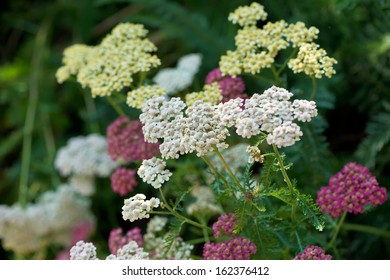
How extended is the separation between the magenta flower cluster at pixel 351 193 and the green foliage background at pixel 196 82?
0.23m

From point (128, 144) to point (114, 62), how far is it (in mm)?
187

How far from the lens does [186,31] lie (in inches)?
77.7

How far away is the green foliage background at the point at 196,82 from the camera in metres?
1.66

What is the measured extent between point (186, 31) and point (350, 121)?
0.64 meters

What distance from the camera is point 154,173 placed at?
110cm

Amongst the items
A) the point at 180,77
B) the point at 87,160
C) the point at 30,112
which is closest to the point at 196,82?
the point at 180,77

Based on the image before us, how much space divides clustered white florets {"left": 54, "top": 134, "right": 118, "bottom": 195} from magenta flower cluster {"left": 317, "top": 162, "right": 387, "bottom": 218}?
845mm

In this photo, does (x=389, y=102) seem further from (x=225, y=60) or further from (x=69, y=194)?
(x=69, y=194)

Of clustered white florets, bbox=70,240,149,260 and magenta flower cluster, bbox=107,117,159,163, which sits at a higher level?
magenta flower cluster, bbox=107,117,159,163

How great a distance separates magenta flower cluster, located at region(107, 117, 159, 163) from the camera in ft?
4.39

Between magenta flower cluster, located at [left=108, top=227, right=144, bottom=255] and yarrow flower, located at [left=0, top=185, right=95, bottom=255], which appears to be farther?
yarrow flower, located at [left=0, top=185, right=95, bottom=255]

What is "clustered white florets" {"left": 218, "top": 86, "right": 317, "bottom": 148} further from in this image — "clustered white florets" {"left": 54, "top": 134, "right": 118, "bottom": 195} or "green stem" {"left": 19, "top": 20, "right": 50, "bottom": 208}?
"green stem" {"left": 19, "top": 20, "right": 50, "bottom": 208}

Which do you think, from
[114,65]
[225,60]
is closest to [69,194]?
[114,65]

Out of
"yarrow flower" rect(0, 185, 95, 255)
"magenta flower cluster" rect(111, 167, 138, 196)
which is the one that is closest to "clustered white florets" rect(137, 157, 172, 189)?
"magenta flower cluster" rect(111, 167, 138, 196)
